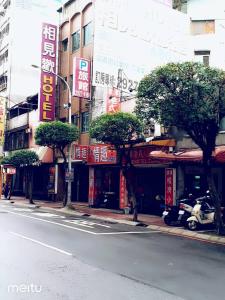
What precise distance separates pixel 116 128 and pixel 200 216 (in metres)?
5.73

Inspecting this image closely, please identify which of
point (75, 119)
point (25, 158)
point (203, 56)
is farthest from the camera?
point (25, 158)

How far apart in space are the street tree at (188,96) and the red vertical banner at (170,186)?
552 centimetres

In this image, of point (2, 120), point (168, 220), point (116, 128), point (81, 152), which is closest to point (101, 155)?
point (81, 152)

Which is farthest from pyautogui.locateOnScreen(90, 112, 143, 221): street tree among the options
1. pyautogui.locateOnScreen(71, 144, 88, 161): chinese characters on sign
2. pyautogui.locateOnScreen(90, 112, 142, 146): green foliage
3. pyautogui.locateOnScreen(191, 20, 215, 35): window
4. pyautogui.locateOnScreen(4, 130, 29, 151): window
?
pyautogui.locateOnScreen(4, 130, 29, 151): window

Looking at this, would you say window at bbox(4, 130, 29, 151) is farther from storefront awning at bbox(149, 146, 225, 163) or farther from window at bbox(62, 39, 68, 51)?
storefront awning at bbox(149, 146, 225, 163)

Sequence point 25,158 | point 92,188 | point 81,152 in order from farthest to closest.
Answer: point 25,158, point 92,188, point 81,152

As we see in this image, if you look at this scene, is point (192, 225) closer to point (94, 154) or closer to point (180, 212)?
point (180, 212)

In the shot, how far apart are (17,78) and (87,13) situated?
16.6m

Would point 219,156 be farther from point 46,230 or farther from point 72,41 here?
point 72,41

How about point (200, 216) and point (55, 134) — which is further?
point (55, 134)

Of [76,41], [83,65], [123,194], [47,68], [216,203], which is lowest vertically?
[123,194]

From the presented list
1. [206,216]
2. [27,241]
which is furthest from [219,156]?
[27,241]

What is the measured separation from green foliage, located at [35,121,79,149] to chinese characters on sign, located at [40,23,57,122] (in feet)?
16.6

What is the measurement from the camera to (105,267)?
838cm
